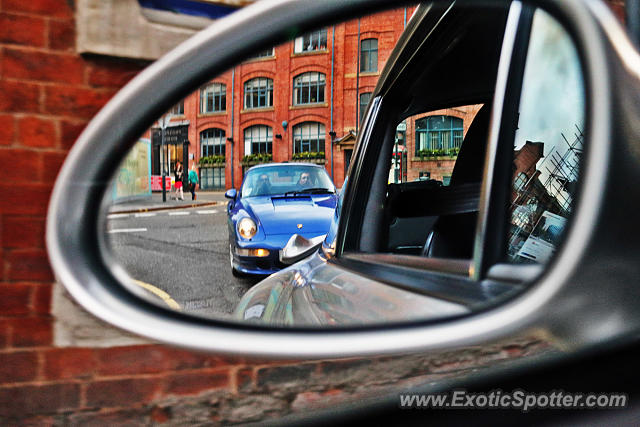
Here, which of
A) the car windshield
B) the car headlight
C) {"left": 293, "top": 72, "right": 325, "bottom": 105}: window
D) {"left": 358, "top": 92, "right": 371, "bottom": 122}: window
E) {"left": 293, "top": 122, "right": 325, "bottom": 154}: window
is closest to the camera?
{"left": 293, "top": 72, "right": 325, "bottom": 105}: window

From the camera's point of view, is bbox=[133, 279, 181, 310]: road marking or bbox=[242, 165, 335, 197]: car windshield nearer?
bbox=[133, 279, 181, 310]: road marking

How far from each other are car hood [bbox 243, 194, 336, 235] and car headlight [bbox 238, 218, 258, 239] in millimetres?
45

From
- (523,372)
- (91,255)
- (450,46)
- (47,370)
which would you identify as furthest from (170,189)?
(450,46)

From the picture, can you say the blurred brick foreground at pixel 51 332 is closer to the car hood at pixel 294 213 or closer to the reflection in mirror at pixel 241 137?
the reflection in mirror at pixel 241 137

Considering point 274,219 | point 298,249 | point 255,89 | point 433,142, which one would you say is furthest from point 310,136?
point 274,219

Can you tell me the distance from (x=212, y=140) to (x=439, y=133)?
0.80 metres

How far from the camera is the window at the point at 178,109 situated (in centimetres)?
77

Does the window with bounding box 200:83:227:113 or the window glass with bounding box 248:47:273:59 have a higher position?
the window glass with bounding box 248:47:273:59

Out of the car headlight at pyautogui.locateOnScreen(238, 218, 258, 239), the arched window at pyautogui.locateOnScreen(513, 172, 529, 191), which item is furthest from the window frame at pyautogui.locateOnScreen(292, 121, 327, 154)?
the car headlight at pyautogui.locateOnScreen(238, 218, 258, 239)

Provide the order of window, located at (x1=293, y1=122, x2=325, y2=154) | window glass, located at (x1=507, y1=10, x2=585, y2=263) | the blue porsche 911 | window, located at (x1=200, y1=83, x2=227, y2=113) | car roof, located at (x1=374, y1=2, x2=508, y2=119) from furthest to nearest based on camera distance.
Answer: the blue porsche 911 < car roof, located at (x1=374, y1=2, x2=508, y2=119) < window, located at (x1=293, y1=122, x2=325, y2=154) < window glass, located at (x1=507, y1=10, x2=585, y2=263) < window, located at (x1=200, y1=83, x2=227, y2=113)

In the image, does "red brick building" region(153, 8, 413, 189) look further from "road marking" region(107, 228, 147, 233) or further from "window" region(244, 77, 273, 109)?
"road marking" region(107, 228, 147, 233)

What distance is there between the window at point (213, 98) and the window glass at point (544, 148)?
606mm

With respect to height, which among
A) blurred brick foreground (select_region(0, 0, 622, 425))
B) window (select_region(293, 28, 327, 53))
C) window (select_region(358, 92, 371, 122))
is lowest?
blurred brick foreground (select_region(0, 0, 622, 425))

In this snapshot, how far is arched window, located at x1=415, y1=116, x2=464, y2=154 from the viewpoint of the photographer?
1462 mm
